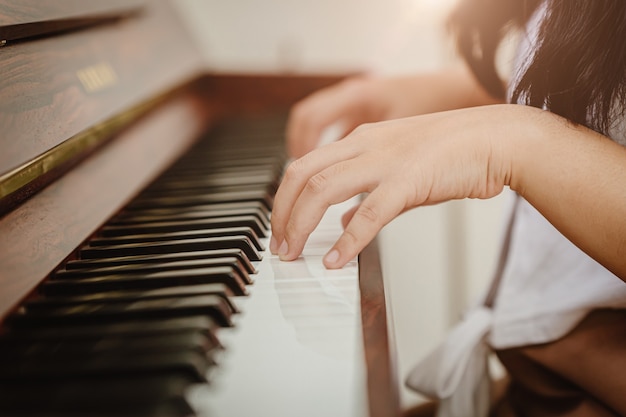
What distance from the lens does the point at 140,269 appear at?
2.06 feet

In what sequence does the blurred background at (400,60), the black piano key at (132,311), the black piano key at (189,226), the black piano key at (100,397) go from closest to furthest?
the black piano key at (100,397)
the black piano key at (132,311)
the black piano key at (189,226)
the blurred background at (400,60)

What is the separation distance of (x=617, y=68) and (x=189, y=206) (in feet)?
1.62

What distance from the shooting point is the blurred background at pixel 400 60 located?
6.31ft

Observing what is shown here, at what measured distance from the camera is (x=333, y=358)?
1.53ft

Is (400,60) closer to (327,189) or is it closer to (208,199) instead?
(208,199)

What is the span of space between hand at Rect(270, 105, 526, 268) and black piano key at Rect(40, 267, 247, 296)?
72 mm

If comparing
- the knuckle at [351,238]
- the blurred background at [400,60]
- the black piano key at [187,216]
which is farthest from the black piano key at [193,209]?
the blurred background at [400,60]

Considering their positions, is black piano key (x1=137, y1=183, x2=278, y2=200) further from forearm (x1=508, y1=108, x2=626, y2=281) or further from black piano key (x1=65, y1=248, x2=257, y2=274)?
forearm (x1=508, y1=108, x2=626, y2=281)

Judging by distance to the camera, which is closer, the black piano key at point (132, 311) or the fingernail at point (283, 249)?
the black piano key at point (132, 311)

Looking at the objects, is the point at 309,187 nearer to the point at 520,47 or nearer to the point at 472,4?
the point at 520,47

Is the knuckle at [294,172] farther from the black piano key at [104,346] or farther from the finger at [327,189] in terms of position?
the black piano key at [104,346]

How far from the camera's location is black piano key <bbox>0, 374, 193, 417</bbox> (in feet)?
1.33

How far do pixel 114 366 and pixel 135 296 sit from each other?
13cm

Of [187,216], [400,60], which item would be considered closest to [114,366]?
[187,216]
